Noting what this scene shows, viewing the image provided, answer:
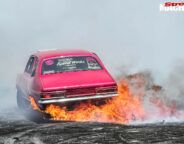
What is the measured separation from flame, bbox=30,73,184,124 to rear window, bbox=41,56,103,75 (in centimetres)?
79

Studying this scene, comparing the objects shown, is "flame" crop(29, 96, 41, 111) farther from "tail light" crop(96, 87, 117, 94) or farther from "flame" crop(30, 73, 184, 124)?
"tail light" crop(96, 87, 117, 94)

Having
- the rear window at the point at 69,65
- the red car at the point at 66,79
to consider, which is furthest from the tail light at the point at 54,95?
the rear window at the point at 69,65

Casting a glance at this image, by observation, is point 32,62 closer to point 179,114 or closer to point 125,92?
point 125,92

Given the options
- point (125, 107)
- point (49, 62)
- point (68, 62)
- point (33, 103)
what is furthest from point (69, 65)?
point (125, 107)

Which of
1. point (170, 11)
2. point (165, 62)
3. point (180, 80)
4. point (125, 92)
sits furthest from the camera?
point (170, 11)

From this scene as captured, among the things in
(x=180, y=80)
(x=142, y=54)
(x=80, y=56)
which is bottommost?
(x=142, y=54)

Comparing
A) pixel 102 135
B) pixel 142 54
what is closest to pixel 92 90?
pixel 102 135

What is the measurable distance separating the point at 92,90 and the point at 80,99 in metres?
0.34

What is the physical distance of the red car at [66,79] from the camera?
30.4 ft

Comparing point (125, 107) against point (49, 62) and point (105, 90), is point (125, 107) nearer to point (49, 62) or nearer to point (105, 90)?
point (105, 90)

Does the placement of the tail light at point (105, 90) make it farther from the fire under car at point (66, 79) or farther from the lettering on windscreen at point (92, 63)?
the lettering on windscreen at point (92, 63)

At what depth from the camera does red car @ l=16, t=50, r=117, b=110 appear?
9.27 meters

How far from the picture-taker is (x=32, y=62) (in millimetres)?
11539

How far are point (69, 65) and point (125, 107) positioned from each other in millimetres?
1721
